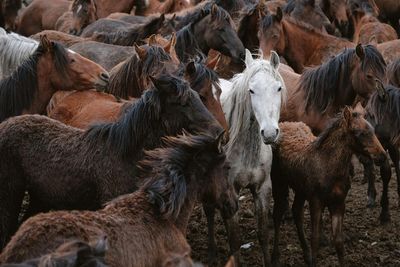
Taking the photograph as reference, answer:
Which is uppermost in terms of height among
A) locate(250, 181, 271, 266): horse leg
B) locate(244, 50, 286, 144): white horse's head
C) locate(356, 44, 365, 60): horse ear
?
locate(244, 50, 286, 144): white horse's head

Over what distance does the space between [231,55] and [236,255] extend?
10.5 feet

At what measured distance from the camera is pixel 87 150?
245 inches

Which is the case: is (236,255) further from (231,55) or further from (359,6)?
(359,6)

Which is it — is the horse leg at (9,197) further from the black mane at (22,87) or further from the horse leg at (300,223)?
the horse leg at (300,223)

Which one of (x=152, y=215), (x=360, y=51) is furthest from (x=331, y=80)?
(x=152, y=215)

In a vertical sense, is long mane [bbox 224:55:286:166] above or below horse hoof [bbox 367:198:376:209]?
above

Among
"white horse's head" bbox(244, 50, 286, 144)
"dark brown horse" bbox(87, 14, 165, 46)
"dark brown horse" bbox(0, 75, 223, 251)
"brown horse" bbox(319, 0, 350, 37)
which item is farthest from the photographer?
"brown horse" bbox(319, 0, 350, 37)

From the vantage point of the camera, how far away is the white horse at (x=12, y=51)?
8.67 meters

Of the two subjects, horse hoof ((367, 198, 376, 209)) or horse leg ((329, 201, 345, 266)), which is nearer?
horse leg ((329, 201, 345, 266))

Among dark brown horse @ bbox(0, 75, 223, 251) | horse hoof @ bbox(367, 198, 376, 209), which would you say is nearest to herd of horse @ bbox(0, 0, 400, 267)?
dark brown horse @ bbox(0, 75, 223, 251)

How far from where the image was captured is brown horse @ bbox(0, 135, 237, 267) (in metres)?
4.71

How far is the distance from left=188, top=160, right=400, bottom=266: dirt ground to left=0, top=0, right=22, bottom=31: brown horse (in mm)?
7774

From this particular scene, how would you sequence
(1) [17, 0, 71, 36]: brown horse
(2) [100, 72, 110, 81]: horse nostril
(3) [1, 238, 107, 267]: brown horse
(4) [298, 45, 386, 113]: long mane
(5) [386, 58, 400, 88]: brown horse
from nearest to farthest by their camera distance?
(3) [1, 238, 107, 267]: brown horse < (2) [100, 72, 110, 81]: horse nostril < (4) [298, 45, 386, 113]: long mane < (5) [386, 58, 400, 88]: brown horse < (1) [17, 0, 71, 36]: brown horse

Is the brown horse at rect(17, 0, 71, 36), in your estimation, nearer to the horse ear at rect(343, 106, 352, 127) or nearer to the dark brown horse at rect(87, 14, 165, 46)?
the dark brown horse at rect(87, 14, 165, 46)
